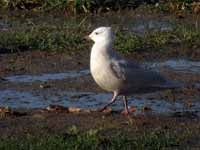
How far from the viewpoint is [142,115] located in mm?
9016

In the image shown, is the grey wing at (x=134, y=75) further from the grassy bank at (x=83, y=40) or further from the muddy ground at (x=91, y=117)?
the grassy bank at (x=83, y=40)

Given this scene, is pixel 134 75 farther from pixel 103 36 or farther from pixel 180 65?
pixel 180 65

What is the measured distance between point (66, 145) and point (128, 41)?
4.82 meters

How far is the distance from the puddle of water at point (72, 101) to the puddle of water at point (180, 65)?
1407mm

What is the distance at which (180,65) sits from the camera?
1154 cm

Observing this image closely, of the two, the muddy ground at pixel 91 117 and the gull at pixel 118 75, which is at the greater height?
the gull at pixel 118 75

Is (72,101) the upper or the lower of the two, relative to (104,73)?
lower

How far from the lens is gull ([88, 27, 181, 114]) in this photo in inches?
348

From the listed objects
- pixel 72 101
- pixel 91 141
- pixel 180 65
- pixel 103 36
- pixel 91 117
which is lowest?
pixel 180 65

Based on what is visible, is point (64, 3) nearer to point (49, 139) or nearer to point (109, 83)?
point (109, 83)

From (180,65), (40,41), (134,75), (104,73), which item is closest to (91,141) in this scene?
(104,73)

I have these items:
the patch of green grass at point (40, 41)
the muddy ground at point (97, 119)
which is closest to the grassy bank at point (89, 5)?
the patch of green grass at point (40, 41)

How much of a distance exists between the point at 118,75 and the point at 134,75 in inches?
7.2

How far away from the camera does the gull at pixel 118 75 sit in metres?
8.84
